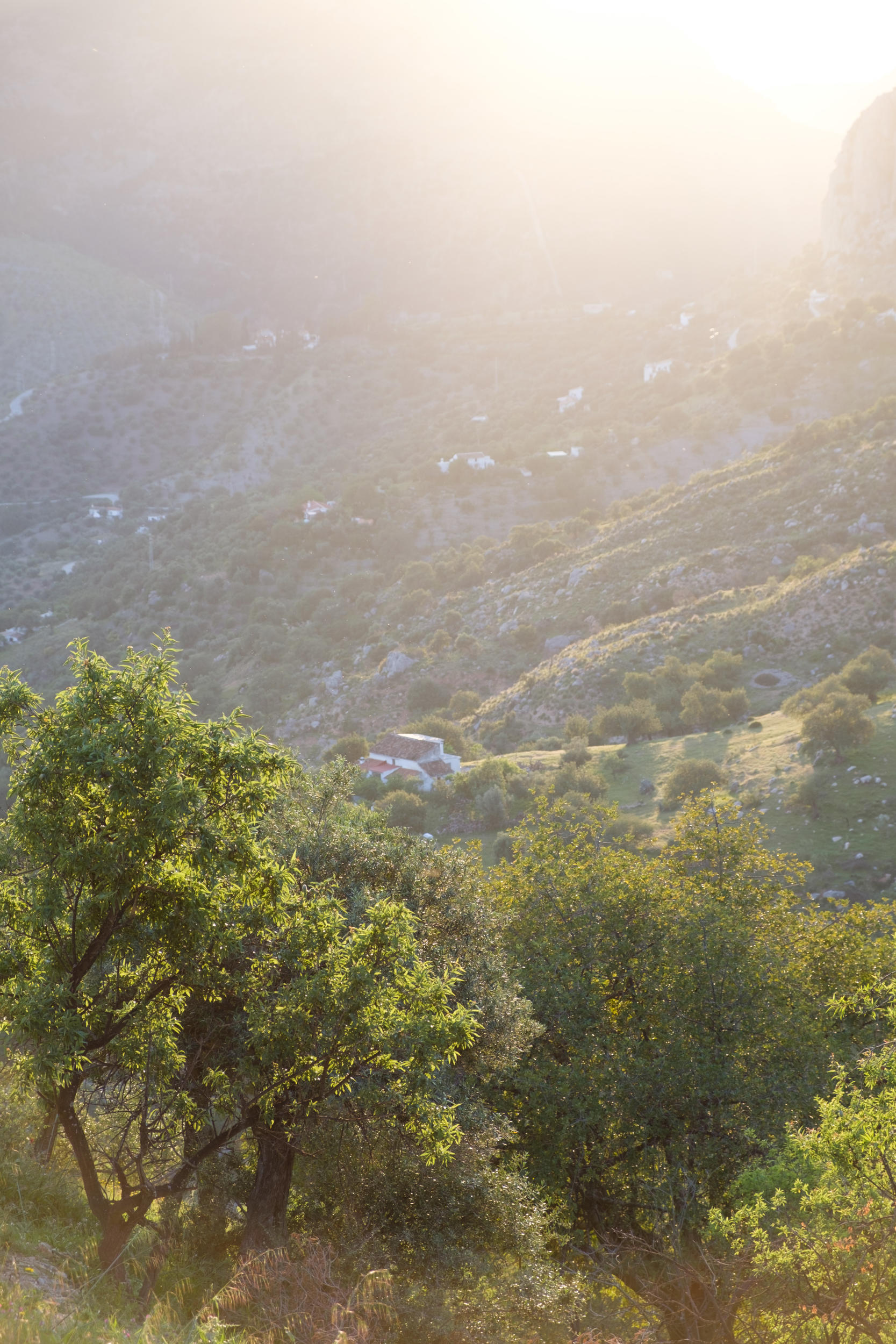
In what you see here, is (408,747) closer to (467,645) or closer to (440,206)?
(467,645)

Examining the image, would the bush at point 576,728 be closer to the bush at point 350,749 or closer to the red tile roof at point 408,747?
the red tile roof at point 408,747

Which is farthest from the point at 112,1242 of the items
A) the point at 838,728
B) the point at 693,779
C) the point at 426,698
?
the point at 426,698

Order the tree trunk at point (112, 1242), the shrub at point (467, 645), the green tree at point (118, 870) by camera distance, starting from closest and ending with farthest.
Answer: the green tree at point (118, 870)
the tree trunk at point (112, 1242)
the shrub at point (467, 645)

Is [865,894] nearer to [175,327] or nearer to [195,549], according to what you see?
[195,549]

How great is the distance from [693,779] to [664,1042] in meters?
25.0

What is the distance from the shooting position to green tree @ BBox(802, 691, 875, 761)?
39.2m

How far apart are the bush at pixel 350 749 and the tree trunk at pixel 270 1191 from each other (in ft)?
136

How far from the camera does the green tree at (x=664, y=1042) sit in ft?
49.7

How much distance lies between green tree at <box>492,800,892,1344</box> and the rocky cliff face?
109358 mm

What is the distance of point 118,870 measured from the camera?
30.1ft

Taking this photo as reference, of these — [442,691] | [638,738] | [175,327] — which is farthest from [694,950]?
[175,327]

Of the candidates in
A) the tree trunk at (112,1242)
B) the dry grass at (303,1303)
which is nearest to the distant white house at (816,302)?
the dry grass at (303,1303)

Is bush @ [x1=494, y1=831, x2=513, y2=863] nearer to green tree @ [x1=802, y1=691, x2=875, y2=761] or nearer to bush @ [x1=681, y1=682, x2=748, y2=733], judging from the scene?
green tree @ [x1=802, y1=691, x2=875, y2=761]

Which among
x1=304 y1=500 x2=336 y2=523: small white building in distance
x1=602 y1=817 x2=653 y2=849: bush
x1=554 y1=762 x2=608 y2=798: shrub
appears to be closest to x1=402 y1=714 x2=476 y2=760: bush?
x1=554 y1=762 x2=608 y2=798: shrub
